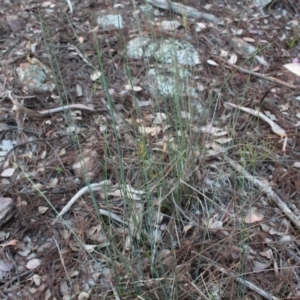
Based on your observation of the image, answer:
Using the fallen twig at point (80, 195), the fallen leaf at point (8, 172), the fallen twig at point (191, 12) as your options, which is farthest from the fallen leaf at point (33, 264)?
the fallen twig at point (191, 12)

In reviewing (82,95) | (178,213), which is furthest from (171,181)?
(82,95)

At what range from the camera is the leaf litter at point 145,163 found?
1317mm

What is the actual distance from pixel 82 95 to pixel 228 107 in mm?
642

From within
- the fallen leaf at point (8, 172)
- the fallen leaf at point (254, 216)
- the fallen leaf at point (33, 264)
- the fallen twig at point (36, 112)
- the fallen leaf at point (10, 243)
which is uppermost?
the fallen twig at point (36, 112)

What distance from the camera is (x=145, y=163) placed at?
142 centimetres

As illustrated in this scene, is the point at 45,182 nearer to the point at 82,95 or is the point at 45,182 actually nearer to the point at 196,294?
the point at 82,95

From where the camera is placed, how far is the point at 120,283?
1.23 metres

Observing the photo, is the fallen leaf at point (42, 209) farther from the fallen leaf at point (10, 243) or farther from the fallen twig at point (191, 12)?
the fallen twig at point (191, 12)

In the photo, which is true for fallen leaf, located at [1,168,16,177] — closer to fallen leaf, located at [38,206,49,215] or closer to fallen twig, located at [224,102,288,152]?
fallen leaf, located at [38,206,49,215]

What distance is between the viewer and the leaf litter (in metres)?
1.32

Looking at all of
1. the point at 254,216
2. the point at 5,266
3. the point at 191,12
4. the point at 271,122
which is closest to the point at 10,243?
the point at 5,266

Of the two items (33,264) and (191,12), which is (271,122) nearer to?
(191,12)

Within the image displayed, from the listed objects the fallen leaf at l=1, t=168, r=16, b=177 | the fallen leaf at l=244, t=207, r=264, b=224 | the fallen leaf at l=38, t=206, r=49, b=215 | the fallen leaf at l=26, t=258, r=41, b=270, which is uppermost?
the fallen leaf at l=1, t=168, r=16, b=177

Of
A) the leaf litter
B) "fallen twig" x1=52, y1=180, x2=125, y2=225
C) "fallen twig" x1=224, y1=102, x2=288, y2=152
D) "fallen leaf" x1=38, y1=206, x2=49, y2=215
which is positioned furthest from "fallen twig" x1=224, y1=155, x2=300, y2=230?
"fallen leaf" x1=38, y1=206, x2=49, y2=215
